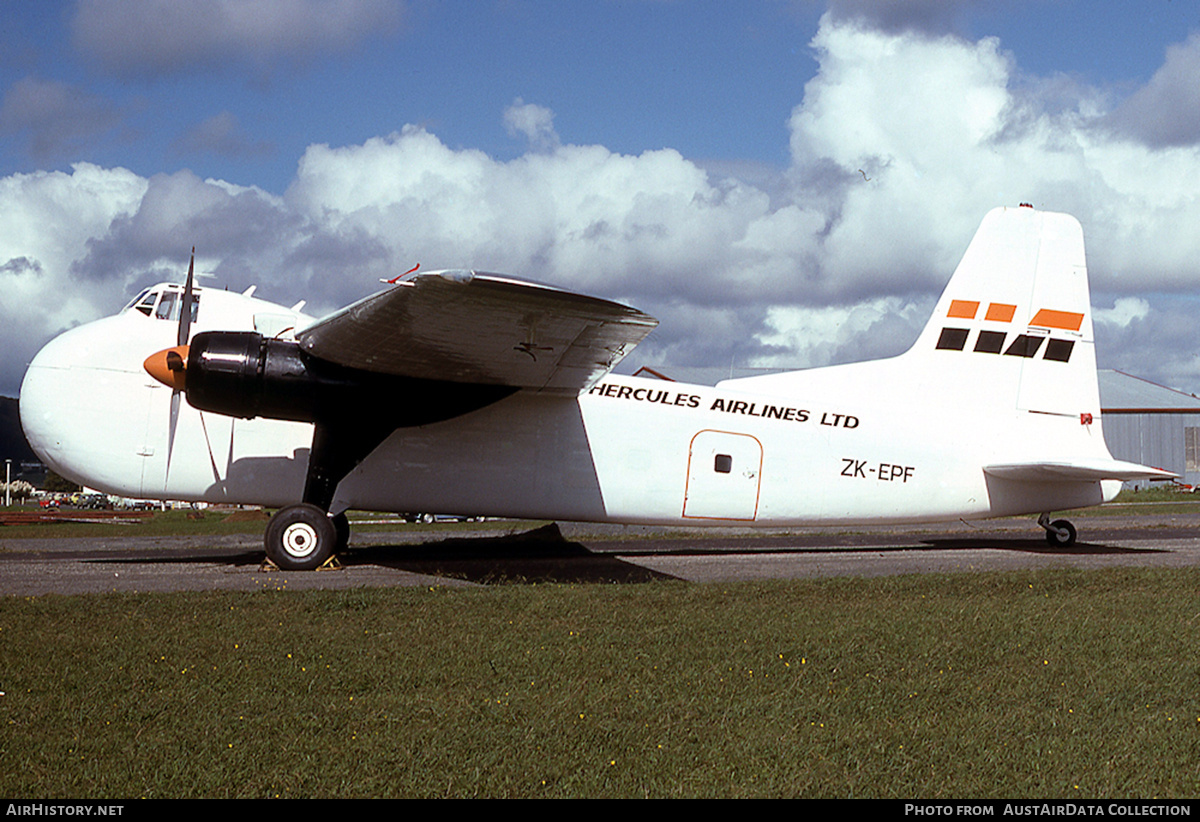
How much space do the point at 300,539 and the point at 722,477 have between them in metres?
6.08

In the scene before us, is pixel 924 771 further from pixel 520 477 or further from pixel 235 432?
pixel 235 432

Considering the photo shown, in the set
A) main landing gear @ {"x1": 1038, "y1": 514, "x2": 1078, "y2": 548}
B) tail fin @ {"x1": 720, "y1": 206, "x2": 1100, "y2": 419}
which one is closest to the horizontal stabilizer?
tail fin @ {"x1": 720, "y1": 206, "x2": 1100, "y2": 419}

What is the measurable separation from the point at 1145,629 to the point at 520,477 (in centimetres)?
810

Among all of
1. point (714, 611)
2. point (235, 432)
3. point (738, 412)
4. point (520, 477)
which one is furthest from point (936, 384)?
point (235, 432)

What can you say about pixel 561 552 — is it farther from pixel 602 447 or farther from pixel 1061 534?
pixel 1061 534

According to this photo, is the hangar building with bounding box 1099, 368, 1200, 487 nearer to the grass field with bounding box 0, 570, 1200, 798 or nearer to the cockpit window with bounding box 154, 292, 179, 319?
the grass field with bounding box 0, 570, 1200, 798

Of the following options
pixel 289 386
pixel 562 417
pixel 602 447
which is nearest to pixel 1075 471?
pixel 602 447

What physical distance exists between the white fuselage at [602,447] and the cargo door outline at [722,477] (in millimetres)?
23

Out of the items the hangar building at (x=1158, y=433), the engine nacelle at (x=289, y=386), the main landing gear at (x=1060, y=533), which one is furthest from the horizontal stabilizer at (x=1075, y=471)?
the hangar building at (x=1158, y=433)

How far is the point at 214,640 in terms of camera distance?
7043 mm

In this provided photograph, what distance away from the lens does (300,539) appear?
40.0 feet

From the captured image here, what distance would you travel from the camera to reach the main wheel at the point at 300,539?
39.7 ft

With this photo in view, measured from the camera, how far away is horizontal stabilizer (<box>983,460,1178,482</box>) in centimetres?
1357

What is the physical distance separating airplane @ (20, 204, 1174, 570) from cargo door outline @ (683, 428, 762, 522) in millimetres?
34
